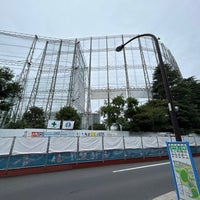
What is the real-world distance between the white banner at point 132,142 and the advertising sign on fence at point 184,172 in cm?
679

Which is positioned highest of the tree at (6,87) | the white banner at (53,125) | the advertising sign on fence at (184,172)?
the tree at (6,87)

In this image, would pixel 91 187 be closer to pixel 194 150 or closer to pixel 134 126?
pixel 134 126

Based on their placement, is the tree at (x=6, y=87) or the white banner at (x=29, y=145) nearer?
the white banner at (x=29, y=145)

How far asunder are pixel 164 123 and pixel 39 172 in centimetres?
1356

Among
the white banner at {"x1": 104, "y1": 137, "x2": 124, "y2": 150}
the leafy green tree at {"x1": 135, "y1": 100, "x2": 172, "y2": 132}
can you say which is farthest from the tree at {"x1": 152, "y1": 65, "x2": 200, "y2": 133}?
the white banner at {"x1": 104, "y1": 137, "x2": 124, "y2": 150}

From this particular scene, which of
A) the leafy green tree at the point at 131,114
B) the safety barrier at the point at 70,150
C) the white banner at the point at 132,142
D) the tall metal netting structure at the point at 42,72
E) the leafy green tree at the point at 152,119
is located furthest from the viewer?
the tall metal netting structure at the point at 42,72

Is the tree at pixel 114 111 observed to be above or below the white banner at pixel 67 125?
above

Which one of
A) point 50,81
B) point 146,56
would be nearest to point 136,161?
point 50,81

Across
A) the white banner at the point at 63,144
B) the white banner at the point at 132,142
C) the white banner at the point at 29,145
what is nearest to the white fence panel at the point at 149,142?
the white banner at the point at 132,142

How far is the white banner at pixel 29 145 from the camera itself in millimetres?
6219

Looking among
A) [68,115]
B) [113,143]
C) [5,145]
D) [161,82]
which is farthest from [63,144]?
[161,82]

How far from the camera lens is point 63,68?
71.1 feet

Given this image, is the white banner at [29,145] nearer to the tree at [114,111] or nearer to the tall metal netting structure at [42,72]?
the tree at [114,111]

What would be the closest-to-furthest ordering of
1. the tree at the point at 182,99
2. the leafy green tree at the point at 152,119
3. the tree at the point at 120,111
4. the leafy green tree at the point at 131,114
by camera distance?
1. the leafy green tree at the point at 152,119
2. the leafy green tree at the point at 131,114
3. the tree at the point at 120,111
4. the tree at the point at 182,99
